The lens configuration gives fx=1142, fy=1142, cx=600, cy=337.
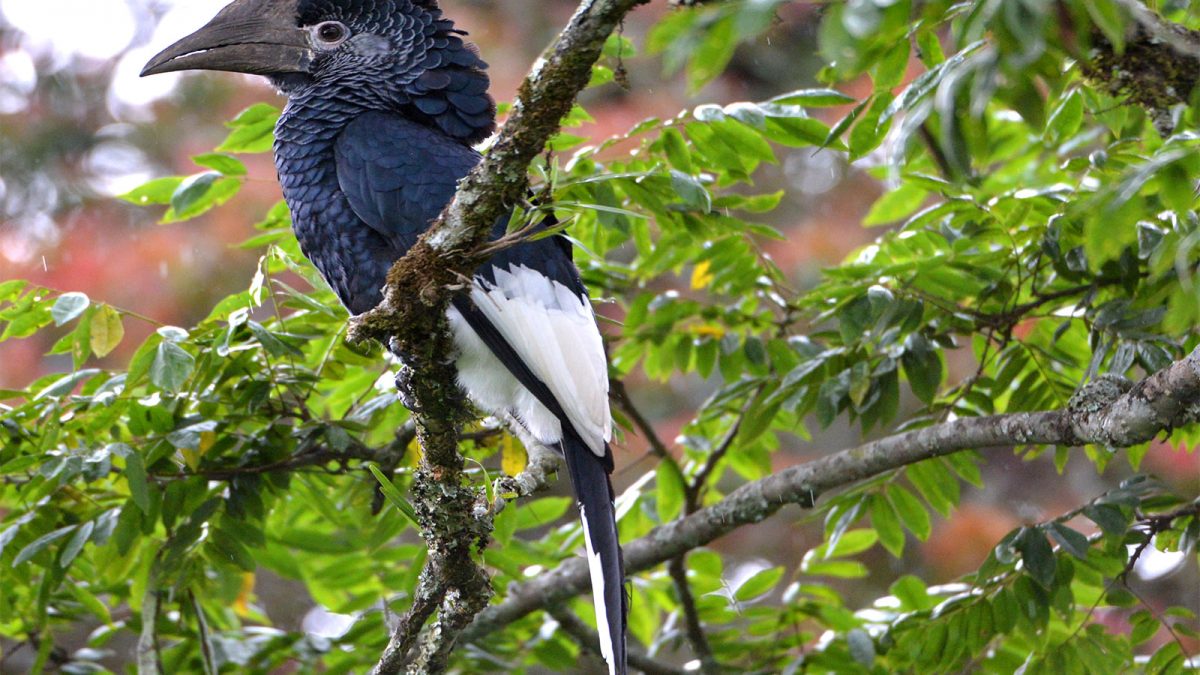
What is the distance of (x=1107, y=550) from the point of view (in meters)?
2.21

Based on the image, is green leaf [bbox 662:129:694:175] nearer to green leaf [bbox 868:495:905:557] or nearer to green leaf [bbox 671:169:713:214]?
green leaf [bbox 671:169:713:214]

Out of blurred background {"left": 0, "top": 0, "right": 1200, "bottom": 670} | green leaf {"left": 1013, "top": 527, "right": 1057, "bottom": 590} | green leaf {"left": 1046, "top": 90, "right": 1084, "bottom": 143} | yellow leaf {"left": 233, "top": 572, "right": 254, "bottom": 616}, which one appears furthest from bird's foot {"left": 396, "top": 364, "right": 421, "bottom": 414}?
blurred background {"left": 0, "top": 0, "right": 1200, "bottom": 670}

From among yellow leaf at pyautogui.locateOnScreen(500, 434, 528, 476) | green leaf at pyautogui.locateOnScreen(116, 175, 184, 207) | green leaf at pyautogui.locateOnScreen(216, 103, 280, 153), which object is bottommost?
yellow leaf at pyautogui.locateOnScreen(500, 434, 528, 476)

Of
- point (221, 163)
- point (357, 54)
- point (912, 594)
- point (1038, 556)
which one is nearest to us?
point (1038, 556)

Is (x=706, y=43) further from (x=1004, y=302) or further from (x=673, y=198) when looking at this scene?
(x=1004, y=302)

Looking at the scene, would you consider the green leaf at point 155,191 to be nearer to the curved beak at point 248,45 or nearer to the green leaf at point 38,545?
the curved beak at point 248,45

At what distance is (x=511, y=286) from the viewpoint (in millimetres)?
2352

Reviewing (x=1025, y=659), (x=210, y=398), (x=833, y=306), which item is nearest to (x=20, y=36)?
(x=210, y=398)

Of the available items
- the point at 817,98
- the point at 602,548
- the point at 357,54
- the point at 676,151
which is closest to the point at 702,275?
the point at 676,151

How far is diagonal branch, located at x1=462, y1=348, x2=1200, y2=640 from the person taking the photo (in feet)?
6.19

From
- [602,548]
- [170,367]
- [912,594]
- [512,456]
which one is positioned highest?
[170,367]

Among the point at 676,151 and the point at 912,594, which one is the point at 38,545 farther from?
the point at 912,594

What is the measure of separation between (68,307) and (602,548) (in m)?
1.12

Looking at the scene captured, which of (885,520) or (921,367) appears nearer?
(921,367)
